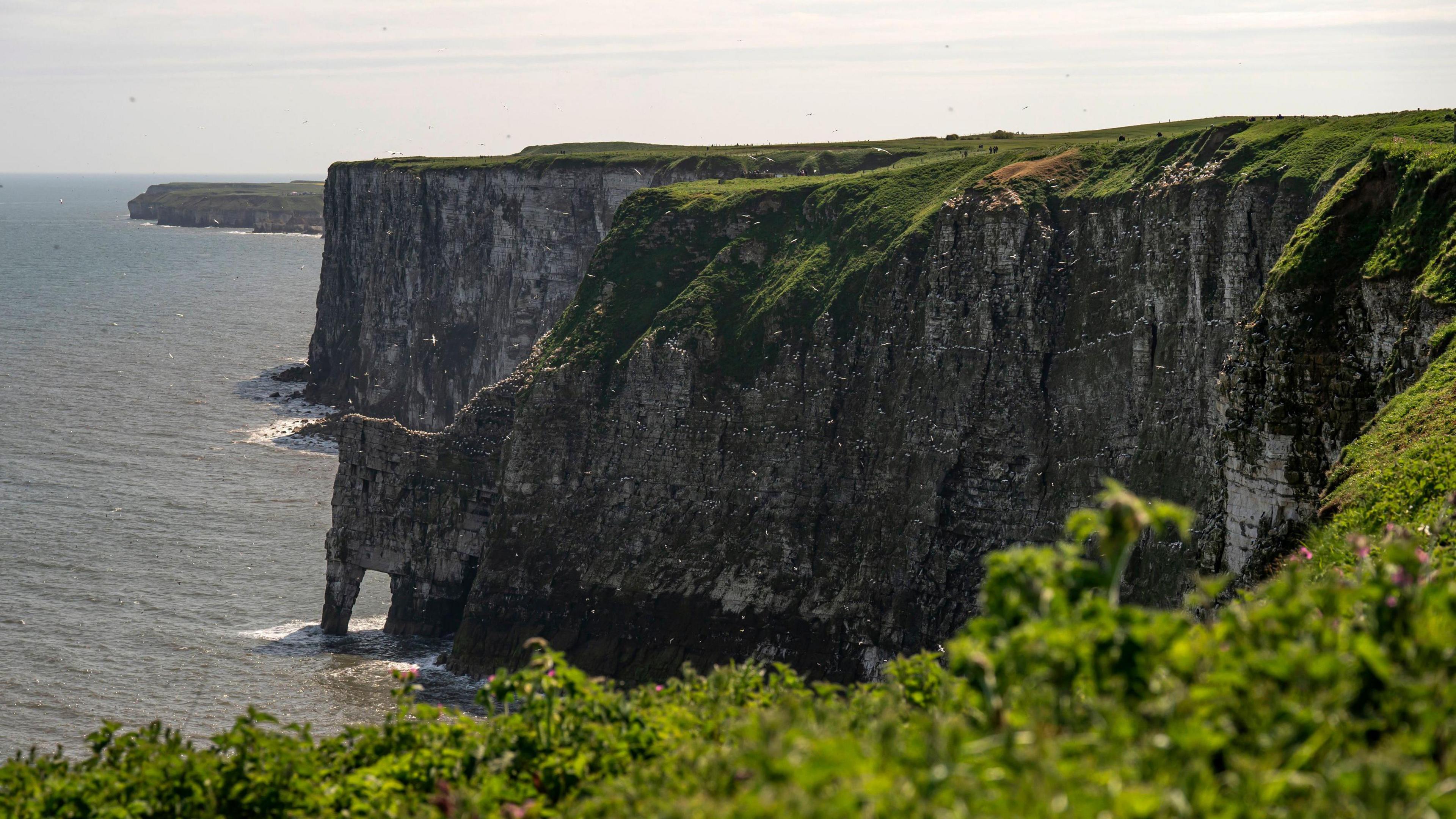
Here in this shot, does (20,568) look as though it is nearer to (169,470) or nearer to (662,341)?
(169,470)

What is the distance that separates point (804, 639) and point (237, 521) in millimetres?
48182

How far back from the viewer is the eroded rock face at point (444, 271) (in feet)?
379

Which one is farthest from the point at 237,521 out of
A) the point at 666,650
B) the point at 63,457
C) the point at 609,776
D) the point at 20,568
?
the point at 609,776

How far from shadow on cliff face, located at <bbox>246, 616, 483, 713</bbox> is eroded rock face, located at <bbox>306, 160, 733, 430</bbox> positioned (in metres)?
44.6

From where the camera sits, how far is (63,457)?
A: 109000 mm

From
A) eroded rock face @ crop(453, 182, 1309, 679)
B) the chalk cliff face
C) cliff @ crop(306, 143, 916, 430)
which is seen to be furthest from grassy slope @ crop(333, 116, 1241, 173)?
the chalk cliff face

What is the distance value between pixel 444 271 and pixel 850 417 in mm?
72635

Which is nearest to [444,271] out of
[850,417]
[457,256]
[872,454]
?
[457,256]

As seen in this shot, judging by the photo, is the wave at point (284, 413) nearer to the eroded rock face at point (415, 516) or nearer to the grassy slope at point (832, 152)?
the grassy slope at point (832, 152)

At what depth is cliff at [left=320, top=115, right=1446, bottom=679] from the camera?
2212 inches

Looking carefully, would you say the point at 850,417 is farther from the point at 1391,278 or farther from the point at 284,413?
the point at 284,413

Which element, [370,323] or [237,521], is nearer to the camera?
[237,521]

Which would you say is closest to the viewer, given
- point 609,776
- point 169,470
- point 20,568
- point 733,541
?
point 609,776

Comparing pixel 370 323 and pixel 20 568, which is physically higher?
pixel 370 323
